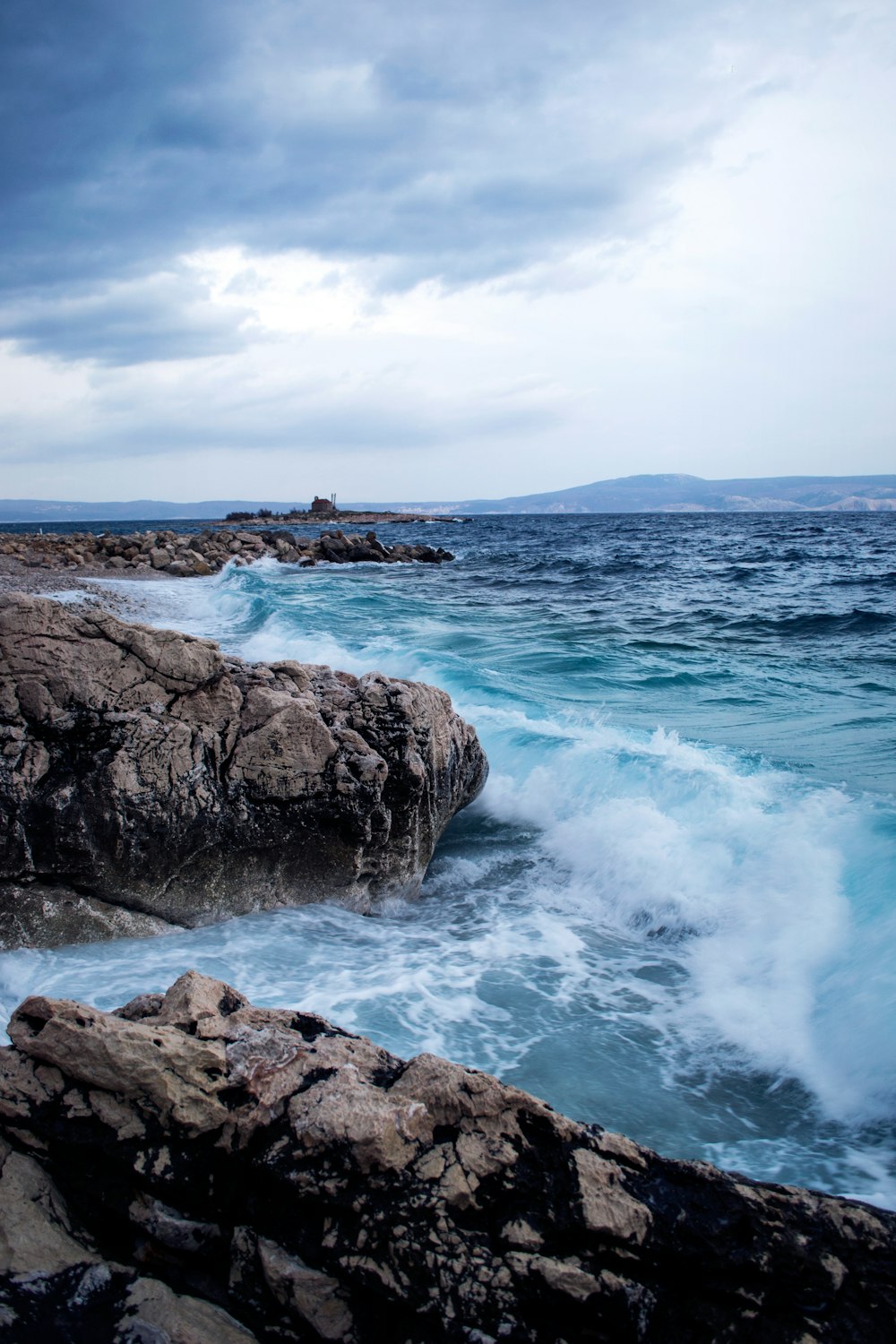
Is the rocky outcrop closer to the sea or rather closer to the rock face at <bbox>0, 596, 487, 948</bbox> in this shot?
the sea

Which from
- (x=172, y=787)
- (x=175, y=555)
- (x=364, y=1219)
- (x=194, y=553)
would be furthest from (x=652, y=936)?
(x=194, y=553)

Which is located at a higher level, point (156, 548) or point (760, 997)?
point (156, 548)

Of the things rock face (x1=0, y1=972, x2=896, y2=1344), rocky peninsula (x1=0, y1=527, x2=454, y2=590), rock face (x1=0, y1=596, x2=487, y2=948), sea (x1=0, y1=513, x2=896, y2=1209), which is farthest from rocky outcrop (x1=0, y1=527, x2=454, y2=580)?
rock face (x1=0, y1=972, x2=896, y2=1344)

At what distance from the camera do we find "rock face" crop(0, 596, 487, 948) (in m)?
4.97

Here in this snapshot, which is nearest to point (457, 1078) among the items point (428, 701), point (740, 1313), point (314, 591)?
point (740, 1313)

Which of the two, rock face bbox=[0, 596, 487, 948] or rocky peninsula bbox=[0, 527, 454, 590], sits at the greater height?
rocky peninsula bbox=[0, 527, 454, 590]

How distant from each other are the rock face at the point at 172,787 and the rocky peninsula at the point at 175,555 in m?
19.3

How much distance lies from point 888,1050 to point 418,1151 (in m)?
3.01

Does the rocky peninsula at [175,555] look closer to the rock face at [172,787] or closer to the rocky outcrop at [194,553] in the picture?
the rocky outcrop at [194,553]

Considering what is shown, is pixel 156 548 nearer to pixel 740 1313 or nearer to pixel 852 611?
pixel 852 611

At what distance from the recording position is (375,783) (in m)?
5.60

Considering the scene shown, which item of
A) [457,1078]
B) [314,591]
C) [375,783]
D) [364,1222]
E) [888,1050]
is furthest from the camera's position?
[314,591]

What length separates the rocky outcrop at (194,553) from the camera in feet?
100

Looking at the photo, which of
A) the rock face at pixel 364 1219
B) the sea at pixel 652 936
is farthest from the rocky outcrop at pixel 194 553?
the rock face at pixel 364 1219
